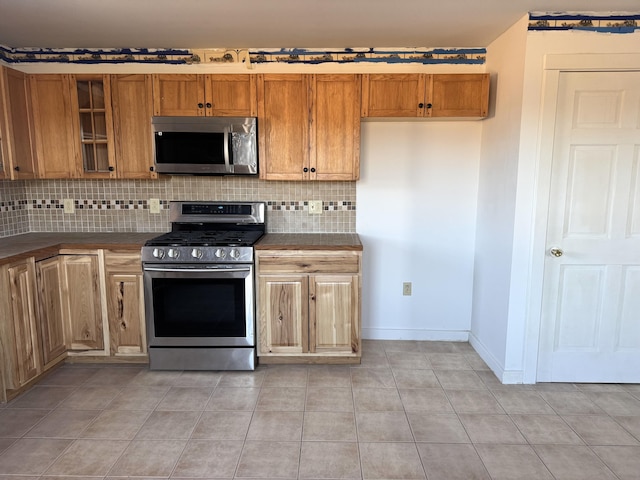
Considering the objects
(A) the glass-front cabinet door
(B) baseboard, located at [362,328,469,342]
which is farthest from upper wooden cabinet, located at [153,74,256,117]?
(B) baseboard, located at [362,328,469,342]

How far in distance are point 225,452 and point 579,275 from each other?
2361mm

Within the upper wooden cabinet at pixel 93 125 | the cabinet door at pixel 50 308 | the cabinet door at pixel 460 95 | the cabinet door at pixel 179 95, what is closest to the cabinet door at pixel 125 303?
the cabinet door at pixel 50 308

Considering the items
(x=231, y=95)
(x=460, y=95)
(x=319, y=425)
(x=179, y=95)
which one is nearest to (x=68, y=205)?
(x=179, y=95)

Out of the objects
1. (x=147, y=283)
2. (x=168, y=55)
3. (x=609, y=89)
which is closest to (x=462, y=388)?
(x=609, y=89)

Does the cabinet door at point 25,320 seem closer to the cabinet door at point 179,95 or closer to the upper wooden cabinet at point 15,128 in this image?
the upper wooden cabinet at point 15,128

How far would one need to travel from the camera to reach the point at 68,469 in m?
1.94

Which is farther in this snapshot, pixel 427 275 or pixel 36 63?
pixel 427 275

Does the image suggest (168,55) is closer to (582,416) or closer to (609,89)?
(609,89)

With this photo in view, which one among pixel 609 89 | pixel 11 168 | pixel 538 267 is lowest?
pixel 538 267

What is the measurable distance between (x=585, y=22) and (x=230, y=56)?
7.80 ft

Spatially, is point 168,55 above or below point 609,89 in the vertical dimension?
above

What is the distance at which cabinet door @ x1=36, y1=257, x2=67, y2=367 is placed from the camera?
274 centimetres

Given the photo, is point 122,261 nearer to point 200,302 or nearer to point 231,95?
point 200,302

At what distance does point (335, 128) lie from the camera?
3.02 metres
